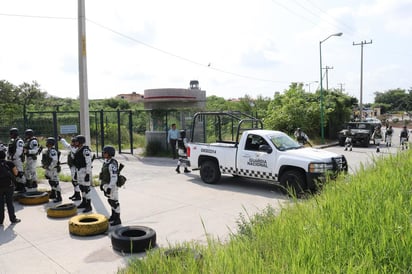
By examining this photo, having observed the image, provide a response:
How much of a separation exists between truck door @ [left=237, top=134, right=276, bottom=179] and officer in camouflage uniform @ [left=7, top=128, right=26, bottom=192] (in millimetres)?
6023

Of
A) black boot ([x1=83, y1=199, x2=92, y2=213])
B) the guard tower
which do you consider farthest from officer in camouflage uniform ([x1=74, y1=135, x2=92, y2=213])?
the guard tower

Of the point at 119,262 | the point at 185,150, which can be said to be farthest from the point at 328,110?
the point at 119,262

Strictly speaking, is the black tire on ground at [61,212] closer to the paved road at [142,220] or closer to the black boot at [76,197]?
the paved road at [142,220]

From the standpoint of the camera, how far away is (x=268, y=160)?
980 cm

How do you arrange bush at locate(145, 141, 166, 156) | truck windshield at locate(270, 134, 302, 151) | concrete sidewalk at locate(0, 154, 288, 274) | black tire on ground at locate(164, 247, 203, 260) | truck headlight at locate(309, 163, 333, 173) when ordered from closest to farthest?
black tire on ground at locate(164, 247, 203, 260), concrete sidewalk at locate(0, 154, 288, 274), truck headlight at locate(309, 163, 333, 173), truck windshield at locate(270, 134, 302, 151), bush at locate(145, 141, 166, 156)

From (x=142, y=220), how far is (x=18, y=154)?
4406mm

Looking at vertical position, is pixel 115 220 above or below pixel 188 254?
below

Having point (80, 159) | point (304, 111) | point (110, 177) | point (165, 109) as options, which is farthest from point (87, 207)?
point (304, 111)

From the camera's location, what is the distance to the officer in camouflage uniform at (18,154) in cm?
959

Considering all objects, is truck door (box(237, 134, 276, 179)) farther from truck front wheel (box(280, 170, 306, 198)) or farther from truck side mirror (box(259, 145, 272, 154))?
truck front wheel (box(280, 170, 306, 198))

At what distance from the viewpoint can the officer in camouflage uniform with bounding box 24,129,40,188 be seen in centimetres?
959

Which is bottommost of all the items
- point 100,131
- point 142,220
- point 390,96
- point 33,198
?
point 142,220

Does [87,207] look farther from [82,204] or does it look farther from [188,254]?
[188,254]

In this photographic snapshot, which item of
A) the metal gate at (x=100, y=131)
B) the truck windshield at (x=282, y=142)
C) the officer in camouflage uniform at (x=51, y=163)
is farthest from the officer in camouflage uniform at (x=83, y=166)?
the metal gate at (x=100, y=131)
